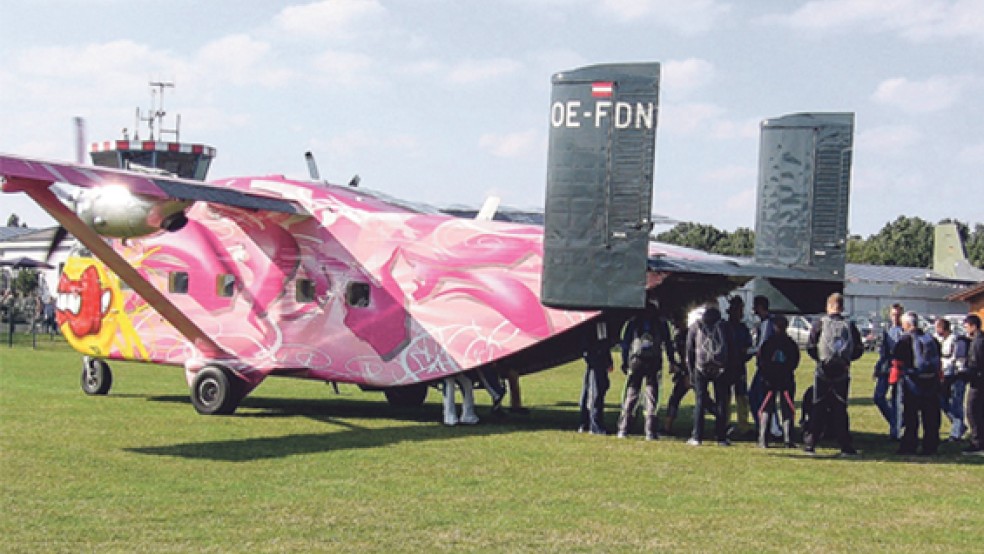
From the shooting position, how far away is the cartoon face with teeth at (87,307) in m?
17.9

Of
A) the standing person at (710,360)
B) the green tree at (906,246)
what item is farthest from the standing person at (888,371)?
the green tree at (906,246)

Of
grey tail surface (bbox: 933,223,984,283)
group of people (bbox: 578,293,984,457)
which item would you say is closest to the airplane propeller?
group of people (bbox: 578,293,984,457)

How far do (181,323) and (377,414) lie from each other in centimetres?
329

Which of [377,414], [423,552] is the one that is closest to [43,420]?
[377,414]

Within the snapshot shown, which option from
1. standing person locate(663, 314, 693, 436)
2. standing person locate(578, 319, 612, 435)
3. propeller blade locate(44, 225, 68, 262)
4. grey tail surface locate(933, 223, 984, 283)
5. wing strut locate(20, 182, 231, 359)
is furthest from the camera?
→ grey tail surface locate(933, 223, 984, 283)

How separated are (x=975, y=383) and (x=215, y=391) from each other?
10.3 meters

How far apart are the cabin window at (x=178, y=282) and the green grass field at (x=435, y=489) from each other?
203 cm

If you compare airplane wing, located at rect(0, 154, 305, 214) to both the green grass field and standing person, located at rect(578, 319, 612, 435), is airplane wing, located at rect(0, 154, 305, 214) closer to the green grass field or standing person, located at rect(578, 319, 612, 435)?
the green grass field

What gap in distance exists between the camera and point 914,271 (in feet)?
243

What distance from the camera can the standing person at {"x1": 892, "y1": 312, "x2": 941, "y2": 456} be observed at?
13.4 metres

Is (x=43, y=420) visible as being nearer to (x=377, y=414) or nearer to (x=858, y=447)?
(x=377, y=414)

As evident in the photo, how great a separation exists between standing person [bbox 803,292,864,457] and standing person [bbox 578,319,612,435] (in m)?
2.65

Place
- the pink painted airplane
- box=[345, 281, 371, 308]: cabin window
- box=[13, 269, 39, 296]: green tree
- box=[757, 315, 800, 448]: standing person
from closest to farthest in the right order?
the pink painted airplane < box=[757, 315, 800, 448]: standing person < box=[345, 281, 371, 308]: cabin window < box=[13, 269, 39, 296]: green tree

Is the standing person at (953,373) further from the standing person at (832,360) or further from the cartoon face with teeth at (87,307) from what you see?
the cartoon face with teeth at (87,307)
